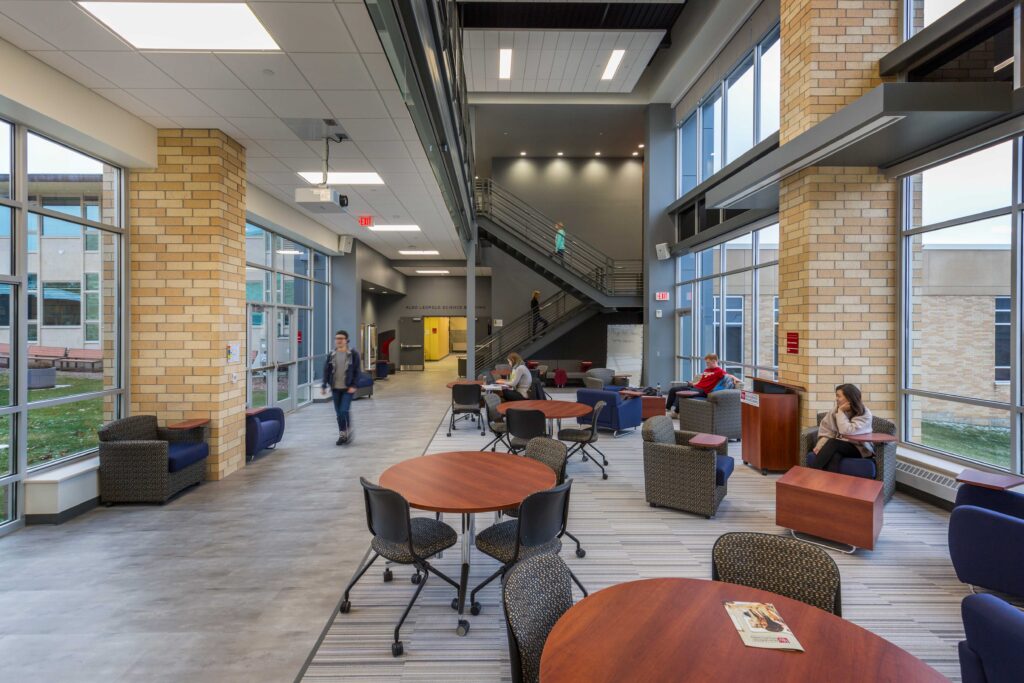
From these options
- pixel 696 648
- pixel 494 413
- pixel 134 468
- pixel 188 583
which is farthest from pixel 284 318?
pixel 696 648

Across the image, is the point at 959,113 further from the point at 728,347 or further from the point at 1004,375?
the point at 728,347

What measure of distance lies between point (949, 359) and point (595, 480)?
6479 millimetres

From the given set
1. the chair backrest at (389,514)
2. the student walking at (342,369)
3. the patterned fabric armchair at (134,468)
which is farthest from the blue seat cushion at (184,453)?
the chair backrest at (389,514)

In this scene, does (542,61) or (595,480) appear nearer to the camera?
(595,480)

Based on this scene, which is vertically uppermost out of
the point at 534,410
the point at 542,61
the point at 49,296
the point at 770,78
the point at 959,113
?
the point at 542,61

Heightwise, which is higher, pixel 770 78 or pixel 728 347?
pixel 770 78

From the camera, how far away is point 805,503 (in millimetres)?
4199

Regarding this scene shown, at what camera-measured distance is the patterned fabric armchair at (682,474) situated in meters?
4.71

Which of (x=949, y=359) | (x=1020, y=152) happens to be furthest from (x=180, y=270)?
(x=949, y=359)

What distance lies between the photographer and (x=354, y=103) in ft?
15.9

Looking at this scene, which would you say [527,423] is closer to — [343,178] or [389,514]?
[389,514]

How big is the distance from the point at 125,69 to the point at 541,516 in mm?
5027

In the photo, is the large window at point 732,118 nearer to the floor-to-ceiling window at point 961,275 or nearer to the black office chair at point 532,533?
the floor-to-ceiling window at point 961,275

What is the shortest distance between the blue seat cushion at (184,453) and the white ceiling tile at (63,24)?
3620 millimetres
